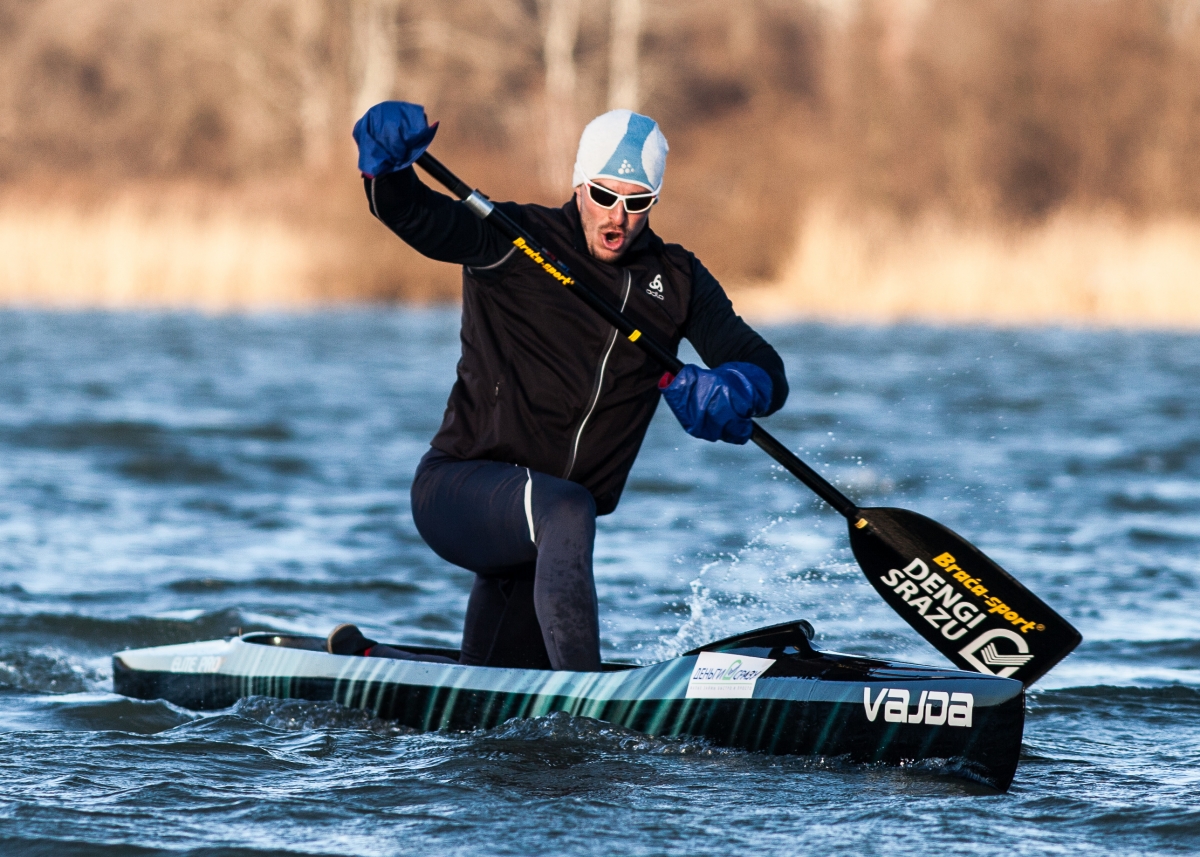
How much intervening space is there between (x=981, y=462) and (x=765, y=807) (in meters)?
7.29

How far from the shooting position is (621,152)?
399 cm

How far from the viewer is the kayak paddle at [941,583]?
416 centimetres

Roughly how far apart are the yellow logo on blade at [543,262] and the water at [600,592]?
1.10 meters

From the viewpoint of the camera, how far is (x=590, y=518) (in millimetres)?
3955

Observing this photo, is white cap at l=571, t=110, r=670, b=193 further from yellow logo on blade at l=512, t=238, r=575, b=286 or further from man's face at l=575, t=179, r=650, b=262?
yellow logo on blade at l=512, t=238, r=575, b=286

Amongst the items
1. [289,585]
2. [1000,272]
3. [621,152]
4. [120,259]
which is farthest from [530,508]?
[120,259]

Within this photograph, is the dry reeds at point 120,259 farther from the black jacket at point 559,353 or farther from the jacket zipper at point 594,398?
the jacket zipper at point 594,398

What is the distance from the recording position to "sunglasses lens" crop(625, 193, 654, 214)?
4.00 meters

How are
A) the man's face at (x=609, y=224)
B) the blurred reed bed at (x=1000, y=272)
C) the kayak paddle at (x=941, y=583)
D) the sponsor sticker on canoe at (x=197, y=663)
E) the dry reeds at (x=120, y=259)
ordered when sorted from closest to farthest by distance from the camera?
the man's face at (x=609, y=224), the kayak paddle at (x=941, y=583), the sponsor sticker on canoe at (x=197, y=663), the blurred reed bed at (x=1000, y=272), the dry reeds at (x=120, y=259)

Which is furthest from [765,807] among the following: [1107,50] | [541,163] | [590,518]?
[541,163]

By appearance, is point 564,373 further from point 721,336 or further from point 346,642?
point 346,642

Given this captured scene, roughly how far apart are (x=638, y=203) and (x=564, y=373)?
467 mm

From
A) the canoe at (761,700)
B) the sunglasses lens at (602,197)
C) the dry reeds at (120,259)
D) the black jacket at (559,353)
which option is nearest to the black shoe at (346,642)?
the canoe at (761,700)

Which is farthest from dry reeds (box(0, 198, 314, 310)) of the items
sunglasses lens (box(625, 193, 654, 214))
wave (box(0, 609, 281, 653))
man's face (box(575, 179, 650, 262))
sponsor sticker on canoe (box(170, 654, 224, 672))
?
sunglasses lens (box(625, 193, 654, 214))
